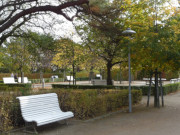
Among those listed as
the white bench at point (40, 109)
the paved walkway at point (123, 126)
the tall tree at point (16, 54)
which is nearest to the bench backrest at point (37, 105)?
the white bench at point (40, 109)

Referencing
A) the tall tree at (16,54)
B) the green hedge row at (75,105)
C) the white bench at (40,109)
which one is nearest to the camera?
the white bench at (40,109)

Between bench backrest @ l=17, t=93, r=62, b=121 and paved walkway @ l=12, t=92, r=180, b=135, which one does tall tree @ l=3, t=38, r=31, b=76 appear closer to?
bench backrest @ l=17, t=93, r=62, b=121

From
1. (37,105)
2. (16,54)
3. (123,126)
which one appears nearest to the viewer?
(37,105)

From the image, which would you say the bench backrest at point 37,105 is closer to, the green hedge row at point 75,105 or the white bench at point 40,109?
the white bench at point 40,109

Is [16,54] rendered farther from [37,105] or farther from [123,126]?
[123,126]

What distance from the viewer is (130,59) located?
1000cm

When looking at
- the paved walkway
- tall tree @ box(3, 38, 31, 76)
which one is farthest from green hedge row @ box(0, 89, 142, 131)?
tall tree @ box(3, 38, 31, 76)

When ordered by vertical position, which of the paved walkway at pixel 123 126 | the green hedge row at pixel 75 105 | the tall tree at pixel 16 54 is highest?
the tall tree at pixel 16 54

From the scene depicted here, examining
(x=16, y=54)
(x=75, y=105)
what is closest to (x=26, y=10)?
(x=75, y=105)

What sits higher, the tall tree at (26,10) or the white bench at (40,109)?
the tall tree at (26,10)

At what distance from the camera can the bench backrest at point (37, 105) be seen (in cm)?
602

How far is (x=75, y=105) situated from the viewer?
25.1 feet

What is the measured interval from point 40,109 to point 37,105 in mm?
151

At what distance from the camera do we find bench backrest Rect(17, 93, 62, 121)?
19.7 feet
